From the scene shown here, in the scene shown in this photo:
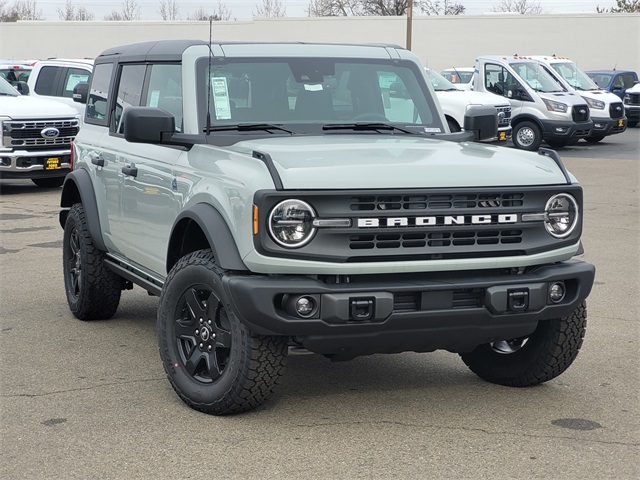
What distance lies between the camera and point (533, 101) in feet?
82.4

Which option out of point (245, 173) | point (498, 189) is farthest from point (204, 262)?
point (498, 189)

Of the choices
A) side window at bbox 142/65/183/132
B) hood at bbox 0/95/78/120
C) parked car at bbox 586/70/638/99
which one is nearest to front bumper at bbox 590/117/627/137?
parked car at bbox 586/70/638/99

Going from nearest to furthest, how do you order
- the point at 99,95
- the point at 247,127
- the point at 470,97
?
the point at 247,127 → the point at 99,95 → the point at 470,97

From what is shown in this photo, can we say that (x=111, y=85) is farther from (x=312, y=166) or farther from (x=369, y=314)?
(x=369, y=314)

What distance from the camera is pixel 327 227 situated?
4957 mm

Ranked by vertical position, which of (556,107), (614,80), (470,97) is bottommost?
(556,107)

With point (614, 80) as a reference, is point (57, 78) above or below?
above

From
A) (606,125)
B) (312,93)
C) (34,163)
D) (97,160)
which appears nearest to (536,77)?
(606,125)

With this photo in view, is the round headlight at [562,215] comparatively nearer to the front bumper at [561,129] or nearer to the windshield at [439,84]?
the windshield at [439,84]

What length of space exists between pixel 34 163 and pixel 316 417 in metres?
12.3

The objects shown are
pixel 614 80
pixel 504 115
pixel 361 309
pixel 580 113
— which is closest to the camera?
pixel 361 309

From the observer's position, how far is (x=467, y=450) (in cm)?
489

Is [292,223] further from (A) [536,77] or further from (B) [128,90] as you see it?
(A) [536,77]

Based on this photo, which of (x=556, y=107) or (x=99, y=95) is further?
(x=556, y=107)
